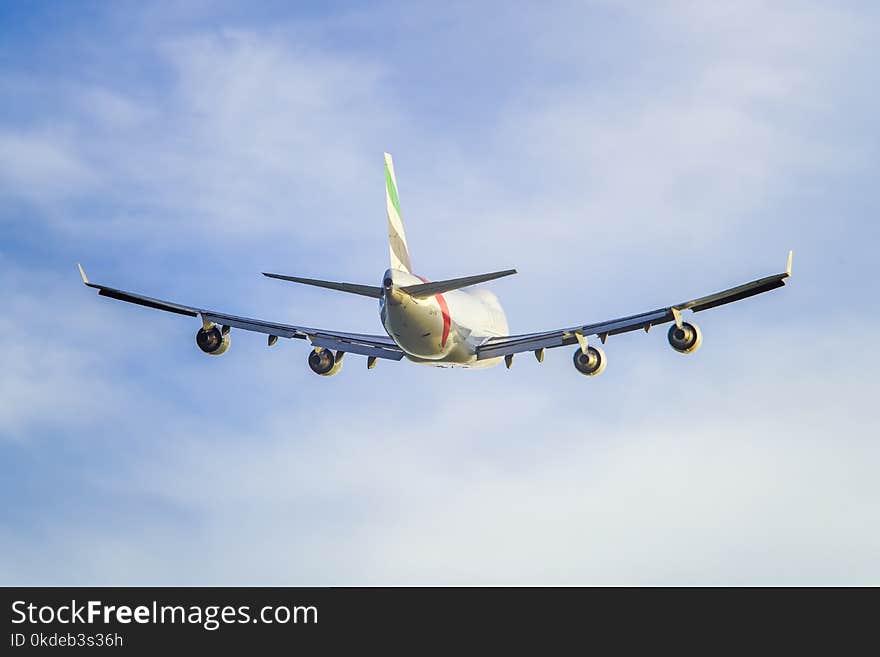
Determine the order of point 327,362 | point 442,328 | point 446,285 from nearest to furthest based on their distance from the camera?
point 446,285
point 442,328
point 327,362

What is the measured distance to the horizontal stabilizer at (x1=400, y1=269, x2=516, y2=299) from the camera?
2507 inches

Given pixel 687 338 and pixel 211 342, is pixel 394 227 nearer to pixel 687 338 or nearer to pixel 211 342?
pixel 211 342

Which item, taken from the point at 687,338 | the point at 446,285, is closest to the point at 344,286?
the point at 446,285

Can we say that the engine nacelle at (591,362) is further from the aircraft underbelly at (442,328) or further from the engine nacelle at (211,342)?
the engine nacelle at (211,342)

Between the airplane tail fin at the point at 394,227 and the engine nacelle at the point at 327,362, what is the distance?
664cm

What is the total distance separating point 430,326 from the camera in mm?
71750

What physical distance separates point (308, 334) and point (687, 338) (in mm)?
19481

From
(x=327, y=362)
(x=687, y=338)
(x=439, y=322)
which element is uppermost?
(x=327, y=362)

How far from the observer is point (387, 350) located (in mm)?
76938

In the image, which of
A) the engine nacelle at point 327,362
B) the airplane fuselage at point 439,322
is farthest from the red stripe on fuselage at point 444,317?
the engine nacelle at point 327,362

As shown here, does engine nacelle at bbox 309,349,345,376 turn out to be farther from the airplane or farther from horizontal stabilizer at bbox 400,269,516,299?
horizontal stabilizer at bbox 400,269,516,299

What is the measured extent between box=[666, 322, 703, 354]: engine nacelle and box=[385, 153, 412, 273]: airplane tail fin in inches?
535
